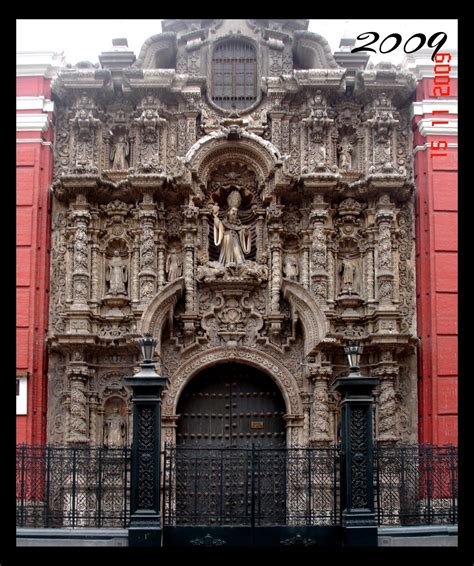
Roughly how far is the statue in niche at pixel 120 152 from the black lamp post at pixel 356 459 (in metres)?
5.92

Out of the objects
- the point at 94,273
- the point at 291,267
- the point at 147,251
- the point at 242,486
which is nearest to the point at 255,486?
the point at 242,486

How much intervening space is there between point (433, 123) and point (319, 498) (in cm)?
Result: 653

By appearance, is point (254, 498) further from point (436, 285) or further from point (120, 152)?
point (120, 152)

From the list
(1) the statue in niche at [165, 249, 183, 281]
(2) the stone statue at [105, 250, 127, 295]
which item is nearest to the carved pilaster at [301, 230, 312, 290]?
(1) the statue in niche at [165, 249, 183, 281]

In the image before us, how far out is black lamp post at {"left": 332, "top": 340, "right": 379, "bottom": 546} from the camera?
476 inches

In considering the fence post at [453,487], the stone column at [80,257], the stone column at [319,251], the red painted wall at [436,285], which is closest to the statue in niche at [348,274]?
the stone column at [319,251]

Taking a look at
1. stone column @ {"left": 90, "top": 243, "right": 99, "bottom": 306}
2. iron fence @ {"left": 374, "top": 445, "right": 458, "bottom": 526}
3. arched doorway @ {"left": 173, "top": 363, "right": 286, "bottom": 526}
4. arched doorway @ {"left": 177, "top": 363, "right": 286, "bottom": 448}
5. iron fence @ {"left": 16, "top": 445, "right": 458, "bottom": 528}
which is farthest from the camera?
stone column @ {"left": 90, "top": 243, "right": 99, "bottom": 306}

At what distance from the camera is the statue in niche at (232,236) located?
1609 centimetres

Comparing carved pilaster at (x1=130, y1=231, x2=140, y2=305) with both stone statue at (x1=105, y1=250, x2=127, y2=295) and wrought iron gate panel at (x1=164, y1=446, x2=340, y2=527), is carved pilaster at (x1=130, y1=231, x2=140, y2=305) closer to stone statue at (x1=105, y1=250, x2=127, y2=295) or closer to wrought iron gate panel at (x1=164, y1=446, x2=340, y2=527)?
stone statue at (x1=105, y1=250, x2=127, y2=295)

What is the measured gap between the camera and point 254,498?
12.6 metres

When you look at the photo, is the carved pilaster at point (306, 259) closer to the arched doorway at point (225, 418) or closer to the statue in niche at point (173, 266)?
the arched doorway at point (225, 418)

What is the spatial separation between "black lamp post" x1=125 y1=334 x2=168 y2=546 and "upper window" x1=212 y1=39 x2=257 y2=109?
19.4 feet

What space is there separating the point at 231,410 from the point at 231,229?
308 centimetres
